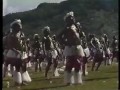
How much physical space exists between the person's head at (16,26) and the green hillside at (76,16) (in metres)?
0.08

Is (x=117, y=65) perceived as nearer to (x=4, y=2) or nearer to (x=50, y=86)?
(x=50, y=86)

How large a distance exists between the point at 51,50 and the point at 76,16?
1293 millimetres

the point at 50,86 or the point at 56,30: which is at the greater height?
the point at 56,30

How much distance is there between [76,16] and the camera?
806 inches

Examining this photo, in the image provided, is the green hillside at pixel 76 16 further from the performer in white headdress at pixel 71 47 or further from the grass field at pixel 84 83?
the grass field at pixel 84 83

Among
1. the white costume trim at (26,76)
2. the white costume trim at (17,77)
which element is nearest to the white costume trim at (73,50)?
the white costume trim at (26,76)

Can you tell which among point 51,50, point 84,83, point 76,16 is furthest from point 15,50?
point 84,83

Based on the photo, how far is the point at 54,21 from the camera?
20312 millimetres

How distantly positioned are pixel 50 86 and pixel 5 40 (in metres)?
1.52

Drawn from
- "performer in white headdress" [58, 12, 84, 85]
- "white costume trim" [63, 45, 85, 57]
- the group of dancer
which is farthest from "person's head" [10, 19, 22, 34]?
"white costume trim" [63, 45, 85, 57]

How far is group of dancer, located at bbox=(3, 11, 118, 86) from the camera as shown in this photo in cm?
2041

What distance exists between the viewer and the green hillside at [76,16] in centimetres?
2028

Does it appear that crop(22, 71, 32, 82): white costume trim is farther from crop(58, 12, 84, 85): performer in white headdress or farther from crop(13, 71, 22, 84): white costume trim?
crop(58, 12, 84, 85): performer in white headdress

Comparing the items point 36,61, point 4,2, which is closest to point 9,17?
point 4,2
